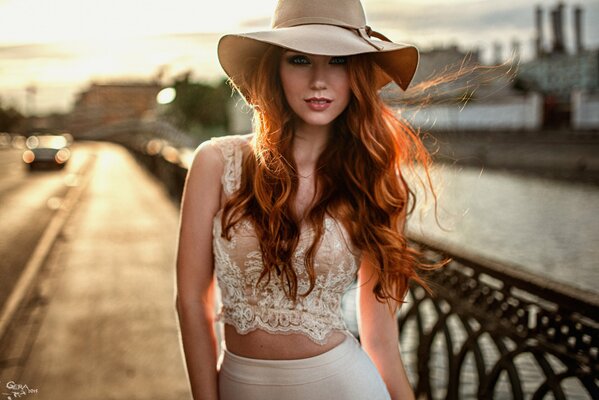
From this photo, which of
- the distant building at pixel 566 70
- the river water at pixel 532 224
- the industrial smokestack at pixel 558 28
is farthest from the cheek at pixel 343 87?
the industrial smokestack at pixel 558 28

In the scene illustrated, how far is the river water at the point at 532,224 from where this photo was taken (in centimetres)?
1828

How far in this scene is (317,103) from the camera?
1880mm

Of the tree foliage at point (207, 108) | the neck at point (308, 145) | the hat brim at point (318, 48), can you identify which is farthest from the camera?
the tree foliage at point (207, 108)

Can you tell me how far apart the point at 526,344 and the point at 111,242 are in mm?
8964

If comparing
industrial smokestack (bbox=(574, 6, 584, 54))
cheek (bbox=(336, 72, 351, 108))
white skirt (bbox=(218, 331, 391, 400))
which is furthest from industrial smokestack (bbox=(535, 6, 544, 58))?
white skirt (bbox=(218, 331, 391, 400))

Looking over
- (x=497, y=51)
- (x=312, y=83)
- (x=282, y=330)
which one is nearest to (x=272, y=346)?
(x=282, y=330)

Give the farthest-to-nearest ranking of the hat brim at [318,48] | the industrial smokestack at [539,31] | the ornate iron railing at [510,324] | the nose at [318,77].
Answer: the industrial smokestack at [539,31] < the ornate iron railing at [510,324] < the nose at [318,77] < the hat brim at [318,48]

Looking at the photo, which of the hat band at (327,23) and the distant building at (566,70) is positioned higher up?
the hat band at (327,23)

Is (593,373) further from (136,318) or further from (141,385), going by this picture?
(136,318)

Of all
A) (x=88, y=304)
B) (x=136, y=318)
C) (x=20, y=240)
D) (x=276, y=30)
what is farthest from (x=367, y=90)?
(x=20, y=240)

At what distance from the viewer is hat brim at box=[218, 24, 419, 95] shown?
1743 millimetres

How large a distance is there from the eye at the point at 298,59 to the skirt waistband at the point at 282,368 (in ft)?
2.59

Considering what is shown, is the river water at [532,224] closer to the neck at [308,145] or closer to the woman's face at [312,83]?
the neck at [308,145]

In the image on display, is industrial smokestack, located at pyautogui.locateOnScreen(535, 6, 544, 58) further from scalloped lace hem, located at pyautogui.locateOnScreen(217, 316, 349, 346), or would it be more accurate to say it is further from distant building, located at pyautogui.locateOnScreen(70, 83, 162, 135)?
scalloped lace hem, located at pyautogui.locateOnScreen(217, 316, 349, 346)
